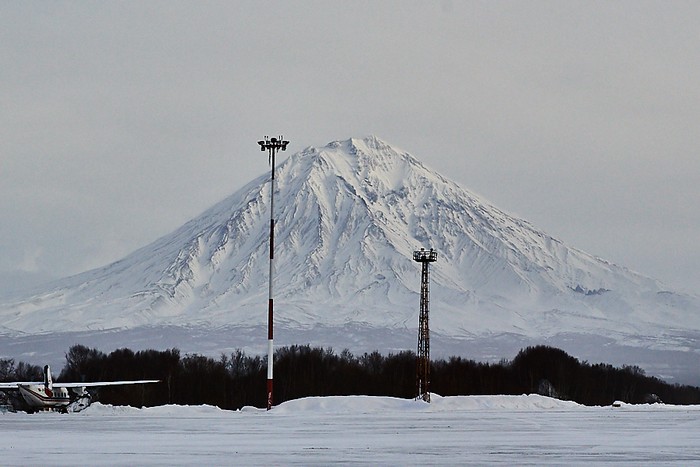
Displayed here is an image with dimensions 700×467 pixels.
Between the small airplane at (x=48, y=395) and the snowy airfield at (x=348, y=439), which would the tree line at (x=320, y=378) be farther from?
the snowy airfield at (x=348, y=439)

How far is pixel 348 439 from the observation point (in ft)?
140

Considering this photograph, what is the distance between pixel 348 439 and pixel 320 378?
8553cm

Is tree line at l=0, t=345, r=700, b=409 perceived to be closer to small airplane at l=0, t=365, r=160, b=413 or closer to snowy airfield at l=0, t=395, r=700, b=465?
small airplane at l=0, t=365, r=160, b=413

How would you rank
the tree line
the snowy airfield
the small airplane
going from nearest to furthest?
1. the snowy airfield
2. the small airplane
3. the tree line

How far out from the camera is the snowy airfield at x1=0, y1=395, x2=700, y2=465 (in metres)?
34.4

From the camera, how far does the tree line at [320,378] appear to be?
118125mm

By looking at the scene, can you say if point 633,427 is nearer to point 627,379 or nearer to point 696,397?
point 627,379

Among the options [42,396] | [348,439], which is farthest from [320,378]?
[348,439]

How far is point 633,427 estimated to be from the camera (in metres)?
51.1

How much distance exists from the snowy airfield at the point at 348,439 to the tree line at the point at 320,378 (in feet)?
162

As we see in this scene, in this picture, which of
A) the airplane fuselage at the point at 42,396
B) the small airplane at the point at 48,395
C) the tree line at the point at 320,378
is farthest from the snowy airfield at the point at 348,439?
the tree line at the point at 320,378

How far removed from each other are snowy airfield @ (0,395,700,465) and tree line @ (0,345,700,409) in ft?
162

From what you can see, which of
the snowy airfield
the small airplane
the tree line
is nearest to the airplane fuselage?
Answer: the small airplane

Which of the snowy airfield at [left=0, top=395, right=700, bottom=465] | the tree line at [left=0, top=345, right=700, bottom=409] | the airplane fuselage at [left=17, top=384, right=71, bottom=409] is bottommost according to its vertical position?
the snowy airfield at [left=0, top=395, right=700, bottom=465]
